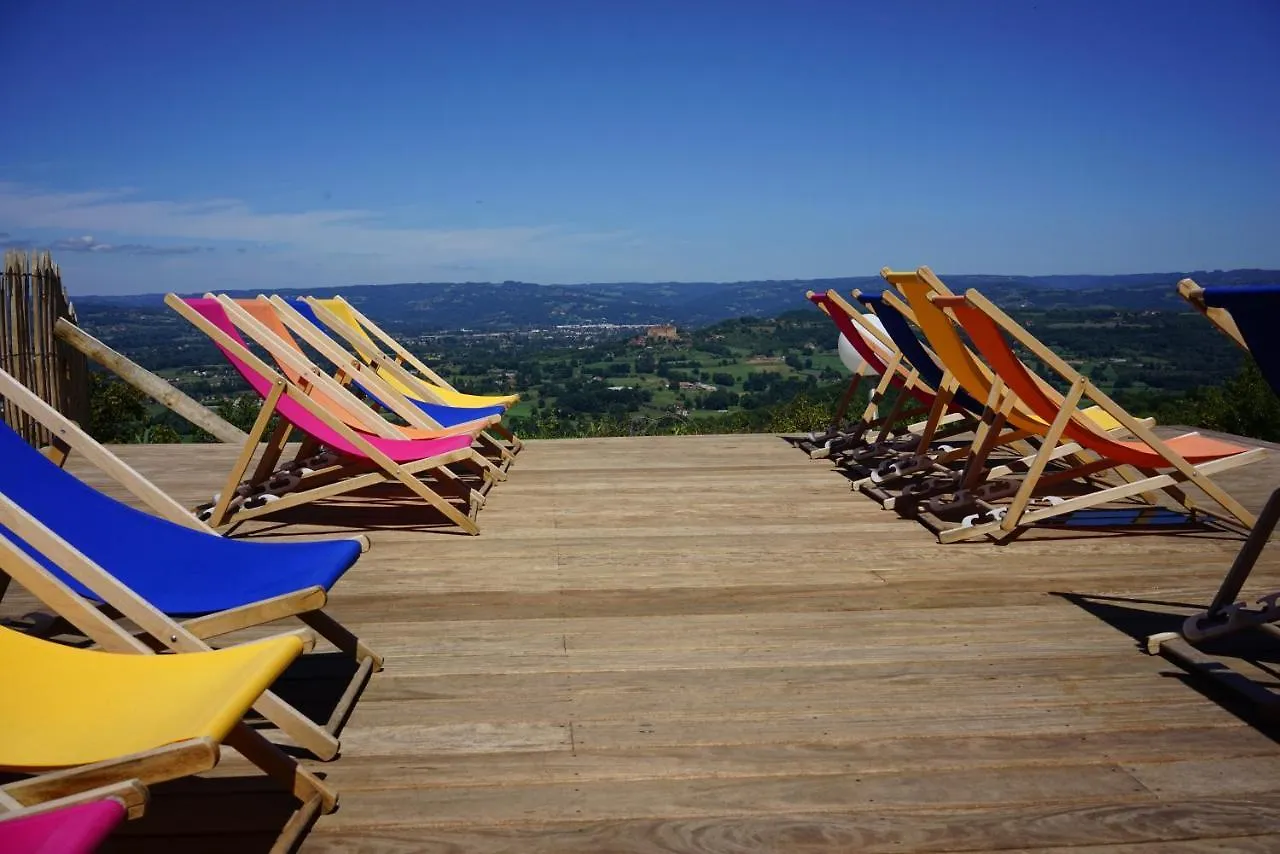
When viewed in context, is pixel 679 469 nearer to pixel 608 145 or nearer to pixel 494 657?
pixel 494 657

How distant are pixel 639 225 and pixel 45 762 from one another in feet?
154

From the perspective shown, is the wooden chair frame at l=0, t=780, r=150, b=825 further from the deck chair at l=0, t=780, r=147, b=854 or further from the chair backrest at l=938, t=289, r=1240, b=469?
the chair backrest at l=938, t=289, r=1240, b=469

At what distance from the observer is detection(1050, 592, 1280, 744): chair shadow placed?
2.51 meters

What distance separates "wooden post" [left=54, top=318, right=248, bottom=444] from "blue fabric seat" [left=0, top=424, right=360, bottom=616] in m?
2.43

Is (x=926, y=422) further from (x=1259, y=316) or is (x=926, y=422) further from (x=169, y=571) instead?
(x=169, y=571)

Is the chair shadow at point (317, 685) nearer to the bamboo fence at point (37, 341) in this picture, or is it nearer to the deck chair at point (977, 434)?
the deck chair at point (977, 434)

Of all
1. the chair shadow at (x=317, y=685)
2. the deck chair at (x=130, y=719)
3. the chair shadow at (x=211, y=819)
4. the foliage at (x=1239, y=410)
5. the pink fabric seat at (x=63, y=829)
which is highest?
the pink fabric seat at (x=63, y=829)

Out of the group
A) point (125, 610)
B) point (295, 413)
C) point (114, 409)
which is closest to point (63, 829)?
point (125, 610)

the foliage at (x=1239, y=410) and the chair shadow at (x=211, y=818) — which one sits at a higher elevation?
the chair shadow at (x=211, y=818)

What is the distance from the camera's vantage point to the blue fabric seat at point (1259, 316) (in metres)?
2.47

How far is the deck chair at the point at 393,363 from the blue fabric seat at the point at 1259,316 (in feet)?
14.6

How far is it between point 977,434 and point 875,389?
4.24 feet

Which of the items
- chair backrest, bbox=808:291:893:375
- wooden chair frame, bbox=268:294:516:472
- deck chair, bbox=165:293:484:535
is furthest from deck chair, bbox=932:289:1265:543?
wooden chair frame, bbox=268:294:516:472

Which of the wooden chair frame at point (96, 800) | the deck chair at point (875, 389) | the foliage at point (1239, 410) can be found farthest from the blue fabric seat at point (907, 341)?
the wooden chair frame at point (96, 800)
